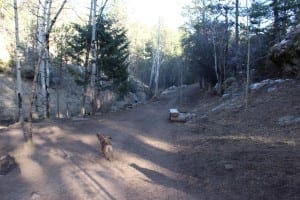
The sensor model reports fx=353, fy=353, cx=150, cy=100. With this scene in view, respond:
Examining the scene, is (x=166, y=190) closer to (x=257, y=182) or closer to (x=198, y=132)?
(x=257, y=182)

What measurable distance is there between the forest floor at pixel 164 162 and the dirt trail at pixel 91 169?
0.02m

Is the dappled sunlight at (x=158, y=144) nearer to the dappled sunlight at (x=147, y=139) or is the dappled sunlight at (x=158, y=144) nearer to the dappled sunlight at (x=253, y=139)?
the dappled sunlight at (x=147, y=139)

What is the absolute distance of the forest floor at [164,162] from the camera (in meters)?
6.82

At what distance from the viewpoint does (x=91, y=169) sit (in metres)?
8.42

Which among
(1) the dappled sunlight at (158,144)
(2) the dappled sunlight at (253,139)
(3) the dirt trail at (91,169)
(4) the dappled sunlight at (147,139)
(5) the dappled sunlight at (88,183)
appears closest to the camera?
(5) the dappled sunlight at (88,183)

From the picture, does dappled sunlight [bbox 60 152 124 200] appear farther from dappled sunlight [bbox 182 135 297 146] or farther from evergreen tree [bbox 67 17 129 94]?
evergreen tree [bbox 67 17 129 94]

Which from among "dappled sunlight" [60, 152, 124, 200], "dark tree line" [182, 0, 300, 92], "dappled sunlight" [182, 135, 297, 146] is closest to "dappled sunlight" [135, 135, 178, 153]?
"dappled sunlight" [182, 135, 297, 146]

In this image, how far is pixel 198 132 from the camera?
542 inches

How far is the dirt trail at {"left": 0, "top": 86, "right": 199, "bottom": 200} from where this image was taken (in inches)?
272

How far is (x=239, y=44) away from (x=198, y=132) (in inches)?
624

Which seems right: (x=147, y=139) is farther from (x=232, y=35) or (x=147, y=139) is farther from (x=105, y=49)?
(x=232, y=35)

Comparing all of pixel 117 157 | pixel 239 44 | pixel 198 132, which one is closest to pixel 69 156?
pixel 117 157

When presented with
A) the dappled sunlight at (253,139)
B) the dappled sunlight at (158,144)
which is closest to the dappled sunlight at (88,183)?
the dappled sunlight at (158,144)

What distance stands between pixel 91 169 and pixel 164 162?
201cm
